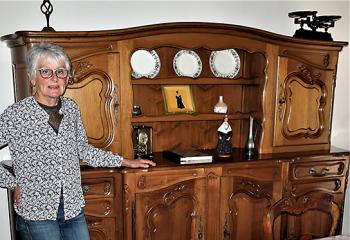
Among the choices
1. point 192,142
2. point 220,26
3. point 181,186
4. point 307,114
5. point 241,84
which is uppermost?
point 220,26

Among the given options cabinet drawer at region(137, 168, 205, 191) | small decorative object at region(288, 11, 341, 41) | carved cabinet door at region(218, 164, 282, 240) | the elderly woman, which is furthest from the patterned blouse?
small decorative object at region(288, 11, 341, 41)

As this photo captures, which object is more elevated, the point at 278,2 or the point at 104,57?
the point at 278,2

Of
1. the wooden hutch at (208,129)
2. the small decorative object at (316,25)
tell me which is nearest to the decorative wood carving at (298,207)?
the wooden hutch at (208,129)

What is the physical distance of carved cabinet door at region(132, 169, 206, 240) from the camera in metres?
2.02

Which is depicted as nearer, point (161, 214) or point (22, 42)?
point (22, 42)

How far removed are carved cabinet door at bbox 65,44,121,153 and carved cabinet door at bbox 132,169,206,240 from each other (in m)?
0.31

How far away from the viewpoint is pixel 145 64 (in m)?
2.28

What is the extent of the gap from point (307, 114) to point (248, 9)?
0.88 meters

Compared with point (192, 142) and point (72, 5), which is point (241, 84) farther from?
point (72, 5)

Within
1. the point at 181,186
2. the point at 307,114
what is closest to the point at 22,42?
the point at 181,186

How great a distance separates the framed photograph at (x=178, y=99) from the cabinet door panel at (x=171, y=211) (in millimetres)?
502

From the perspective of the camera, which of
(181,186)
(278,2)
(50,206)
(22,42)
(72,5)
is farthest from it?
(278,2)

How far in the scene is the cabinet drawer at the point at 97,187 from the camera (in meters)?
1.93

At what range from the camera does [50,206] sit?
5.07ft
